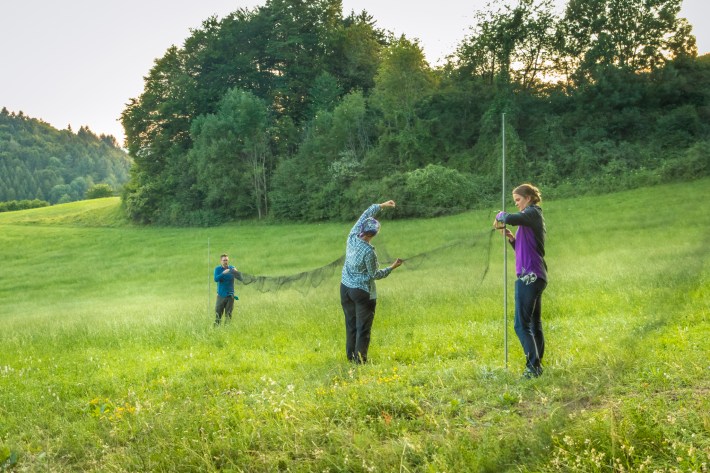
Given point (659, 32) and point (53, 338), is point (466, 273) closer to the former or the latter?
point (53, 338)

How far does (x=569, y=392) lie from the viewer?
549 cm

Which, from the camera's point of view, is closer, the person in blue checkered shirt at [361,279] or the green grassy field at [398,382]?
the green grassy field at [398,382]

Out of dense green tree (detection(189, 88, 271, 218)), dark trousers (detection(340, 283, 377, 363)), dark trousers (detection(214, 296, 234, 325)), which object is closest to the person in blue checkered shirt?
dark trousers (detection(340, 283, 377, 363))

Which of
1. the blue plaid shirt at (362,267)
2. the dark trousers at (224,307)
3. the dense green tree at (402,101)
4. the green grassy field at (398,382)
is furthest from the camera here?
the dense green tree at (402,101)

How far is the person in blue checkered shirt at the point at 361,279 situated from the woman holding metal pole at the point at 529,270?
1869 millimetres

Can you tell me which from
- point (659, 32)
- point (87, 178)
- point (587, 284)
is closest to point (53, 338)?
point (587, 284)

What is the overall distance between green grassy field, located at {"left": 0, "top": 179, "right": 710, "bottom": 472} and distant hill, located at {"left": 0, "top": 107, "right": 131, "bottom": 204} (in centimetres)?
10716

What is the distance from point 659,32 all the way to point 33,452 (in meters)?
40.3

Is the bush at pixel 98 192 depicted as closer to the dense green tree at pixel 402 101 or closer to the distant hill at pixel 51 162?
the distant hill at pixel 51 162

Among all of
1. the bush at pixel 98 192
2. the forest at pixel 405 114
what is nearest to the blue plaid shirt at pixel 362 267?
the forest at pixel 405 114

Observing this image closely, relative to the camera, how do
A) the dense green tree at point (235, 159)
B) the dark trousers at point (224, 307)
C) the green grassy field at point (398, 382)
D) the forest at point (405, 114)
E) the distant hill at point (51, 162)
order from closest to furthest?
the green grassy field at point (398, 382) < the dark trousers at point (224, 307) < the forest at point (405, 114) < the dense green tree at point (235, 159) < the distant hill at point (51, 162)

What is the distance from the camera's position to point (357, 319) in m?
7.64

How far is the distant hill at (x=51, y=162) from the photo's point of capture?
109375 mm

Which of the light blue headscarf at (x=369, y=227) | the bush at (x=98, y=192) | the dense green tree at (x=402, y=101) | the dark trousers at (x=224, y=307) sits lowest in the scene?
the dark trousers at (x=224, y=307)
